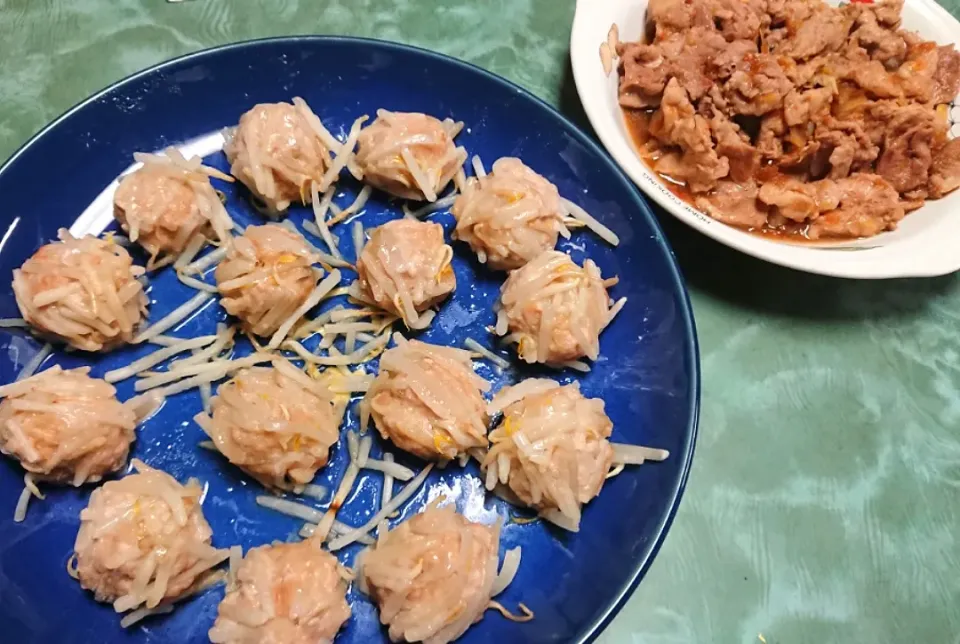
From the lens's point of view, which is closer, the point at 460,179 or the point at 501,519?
the point at 501,519

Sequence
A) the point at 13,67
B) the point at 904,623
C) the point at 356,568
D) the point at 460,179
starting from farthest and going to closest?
the point at 13,67 → the point at 460,179 → the point at 904,623 → the point at 356,568

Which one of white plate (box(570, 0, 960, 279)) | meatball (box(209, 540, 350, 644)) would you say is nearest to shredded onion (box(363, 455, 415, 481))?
meatball (box(209, 540, 350, 644))

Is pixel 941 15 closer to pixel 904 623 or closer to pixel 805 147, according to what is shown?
pixel 805 147

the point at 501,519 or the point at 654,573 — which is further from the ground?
the point at 501,519

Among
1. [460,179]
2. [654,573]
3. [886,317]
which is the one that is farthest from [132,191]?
[886,317]

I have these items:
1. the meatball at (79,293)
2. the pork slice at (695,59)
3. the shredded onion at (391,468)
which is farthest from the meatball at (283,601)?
the pork slice at (695,59)

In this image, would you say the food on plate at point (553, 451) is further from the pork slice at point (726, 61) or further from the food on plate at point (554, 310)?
the pork slice at point (726, 61)
